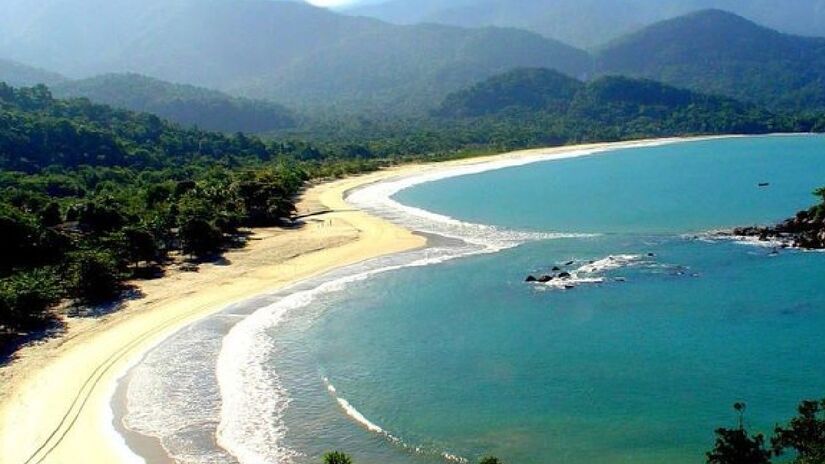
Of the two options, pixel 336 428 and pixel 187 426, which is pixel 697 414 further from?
pixel 187 426

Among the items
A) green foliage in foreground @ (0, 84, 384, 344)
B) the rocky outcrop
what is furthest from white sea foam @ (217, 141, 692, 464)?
→ the rocky outcrop

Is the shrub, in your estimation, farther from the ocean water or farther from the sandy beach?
the ocean water

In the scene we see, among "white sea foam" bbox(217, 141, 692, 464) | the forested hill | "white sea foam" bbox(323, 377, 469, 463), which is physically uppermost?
the forested hill

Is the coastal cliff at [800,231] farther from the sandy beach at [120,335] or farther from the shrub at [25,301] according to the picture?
the shrub at [25,301]

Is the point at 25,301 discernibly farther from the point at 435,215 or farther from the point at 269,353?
the point at 435,215

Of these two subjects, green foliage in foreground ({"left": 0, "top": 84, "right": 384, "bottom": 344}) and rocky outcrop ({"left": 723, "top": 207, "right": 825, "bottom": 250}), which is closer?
green foliage in foreground ({"left": 0, "top": 84, "right": 384, "bottom": 344})

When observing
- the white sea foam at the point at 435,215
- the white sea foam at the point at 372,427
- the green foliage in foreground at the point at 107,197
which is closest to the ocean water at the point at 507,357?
the white sea foam at the point at 372,427
